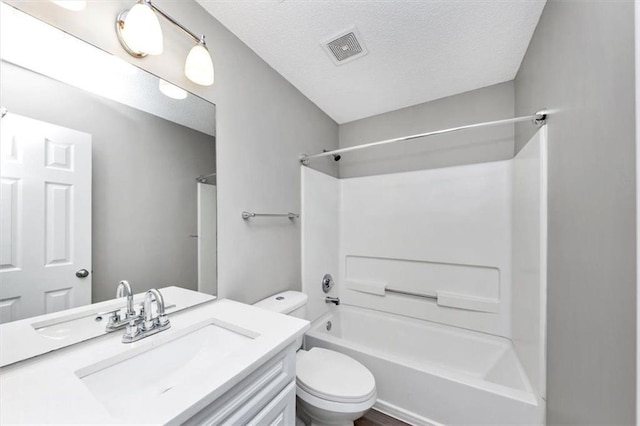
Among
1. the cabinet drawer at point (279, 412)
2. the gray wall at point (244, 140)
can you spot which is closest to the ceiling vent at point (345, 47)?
the gray wall at point (244, 140)

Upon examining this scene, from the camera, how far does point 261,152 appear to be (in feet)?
5.14

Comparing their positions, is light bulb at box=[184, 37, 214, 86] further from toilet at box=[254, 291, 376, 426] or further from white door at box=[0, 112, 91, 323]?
toilet at box=[254, 291, 376, 426]

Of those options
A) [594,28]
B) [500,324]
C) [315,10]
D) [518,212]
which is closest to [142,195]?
[315,10]

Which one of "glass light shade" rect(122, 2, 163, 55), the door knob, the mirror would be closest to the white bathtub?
the mirror

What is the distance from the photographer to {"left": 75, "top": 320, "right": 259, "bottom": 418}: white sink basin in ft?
2.31

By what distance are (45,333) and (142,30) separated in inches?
43.2

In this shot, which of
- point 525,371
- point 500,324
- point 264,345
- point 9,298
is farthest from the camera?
point 500,324

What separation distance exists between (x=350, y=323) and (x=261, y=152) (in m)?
1.75

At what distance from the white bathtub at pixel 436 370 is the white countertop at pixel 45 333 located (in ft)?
4.00

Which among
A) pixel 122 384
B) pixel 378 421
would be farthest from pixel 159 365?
pixel 378 421

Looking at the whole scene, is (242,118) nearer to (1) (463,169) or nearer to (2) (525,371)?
(1) (463,169)

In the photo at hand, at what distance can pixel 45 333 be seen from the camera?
30.3 inches

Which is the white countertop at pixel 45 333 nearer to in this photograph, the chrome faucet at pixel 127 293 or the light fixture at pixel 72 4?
the chrome faucet at pixel 127 293

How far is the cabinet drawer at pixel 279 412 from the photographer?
0.80 metres
